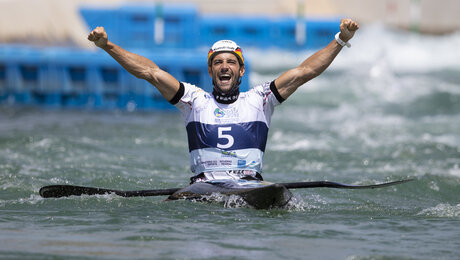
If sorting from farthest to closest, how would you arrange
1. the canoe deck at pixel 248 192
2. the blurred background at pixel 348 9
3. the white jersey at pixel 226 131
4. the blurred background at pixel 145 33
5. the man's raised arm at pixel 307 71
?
the blurred background at pixel 348 9 < the blurred background at pixel 145 33 < the man's raised arm at pixel 307 71 < the white jersey at pixel 226 131 < the canoe deck at pixel 248 192

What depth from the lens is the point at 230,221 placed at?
20.4 feet

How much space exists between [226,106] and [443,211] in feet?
6.69

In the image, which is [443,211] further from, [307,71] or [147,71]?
[147,71]

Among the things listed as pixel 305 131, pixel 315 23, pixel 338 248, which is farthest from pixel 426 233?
pixel 315 23

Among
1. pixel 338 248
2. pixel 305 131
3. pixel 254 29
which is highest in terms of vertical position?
pixel 254 29

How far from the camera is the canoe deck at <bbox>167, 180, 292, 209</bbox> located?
21.0 feet

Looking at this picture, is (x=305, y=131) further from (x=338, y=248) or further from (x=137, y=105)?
(x=338, y=248)

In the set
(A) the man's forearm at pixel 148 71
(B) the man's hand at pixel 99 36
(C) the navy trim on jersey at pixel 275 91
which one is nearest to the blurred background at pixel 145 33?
(C) the navy trim on jersey at pixel 275 91

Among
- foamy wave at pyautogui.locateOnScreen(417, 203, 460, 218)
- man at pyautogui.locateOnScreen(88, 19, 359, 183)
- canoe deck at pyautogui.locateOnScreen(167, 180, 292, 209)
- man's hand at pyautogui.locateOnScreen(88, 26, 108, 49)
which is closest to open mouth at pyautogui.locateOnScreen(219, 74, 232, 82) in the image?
man at pyautogui.locateOnScreen(88, 19, 359, 183)

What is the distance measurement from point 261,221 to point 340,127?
8168mm

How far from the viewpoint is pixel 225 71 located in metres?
6.82

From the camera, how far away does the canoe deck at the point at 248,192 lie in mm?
6387

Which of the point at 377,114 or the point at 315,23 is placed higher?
the point at 315,23

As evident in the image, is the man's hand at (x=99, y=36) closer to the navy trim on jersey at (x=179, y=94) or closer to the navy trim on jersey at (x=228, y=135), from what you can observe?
the navy trim on jersey at (x=179, y=94)
